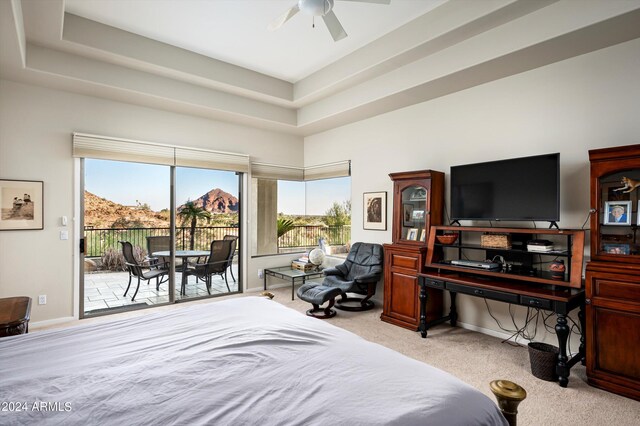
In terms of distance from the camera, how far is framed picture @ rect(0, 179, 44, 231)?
3617mm

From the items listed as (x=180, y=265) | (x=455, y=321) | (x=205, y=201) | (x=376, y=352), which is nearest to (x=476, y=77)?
(x=455, y=321)

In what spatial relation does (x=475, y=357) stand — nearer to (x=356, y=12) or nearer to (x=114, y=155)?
(x=356, y=12)

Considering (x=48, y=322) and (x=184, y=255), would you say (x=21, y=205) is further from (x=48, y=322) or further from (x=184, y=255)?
(x=184, y=255)

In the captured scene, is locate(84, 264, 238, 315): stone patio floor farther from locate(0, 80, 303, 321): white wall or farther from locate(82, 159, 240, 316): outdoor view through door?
locate(0, 80, 303, 321): white wall

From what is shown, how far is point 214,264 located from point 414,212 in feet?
10.1

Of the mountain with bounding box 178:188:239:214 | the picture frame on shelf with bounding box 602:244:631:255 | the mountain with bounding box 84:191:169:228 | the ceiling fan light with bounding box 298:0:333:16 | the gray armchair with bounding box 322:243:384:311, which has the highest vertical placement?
the ceiling fan light with bounding box 298:0:333:16

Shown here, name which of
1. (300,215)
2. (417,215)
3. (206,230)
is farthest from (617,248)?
(206,230)

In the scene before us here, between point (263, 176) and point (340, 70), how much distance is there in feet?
7.39

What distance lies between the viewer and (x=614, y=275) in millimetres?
2457

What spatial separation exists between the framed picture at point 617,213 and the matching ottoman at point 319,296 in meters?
2.79

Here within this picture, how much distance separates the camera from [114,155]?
4.23m

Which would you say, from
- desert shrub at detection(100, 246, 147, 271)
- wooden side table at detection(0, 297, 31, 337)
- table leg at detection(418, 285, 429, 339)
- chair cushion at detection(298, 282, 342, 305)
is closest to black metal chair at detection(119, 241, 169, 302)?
desert shrub at detection(100, 246, 147, 271)

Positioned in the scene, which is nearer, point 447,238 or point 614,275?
point 614,275

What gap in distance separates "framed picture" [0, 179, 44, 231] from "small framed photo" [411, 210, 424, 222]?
171 inches
